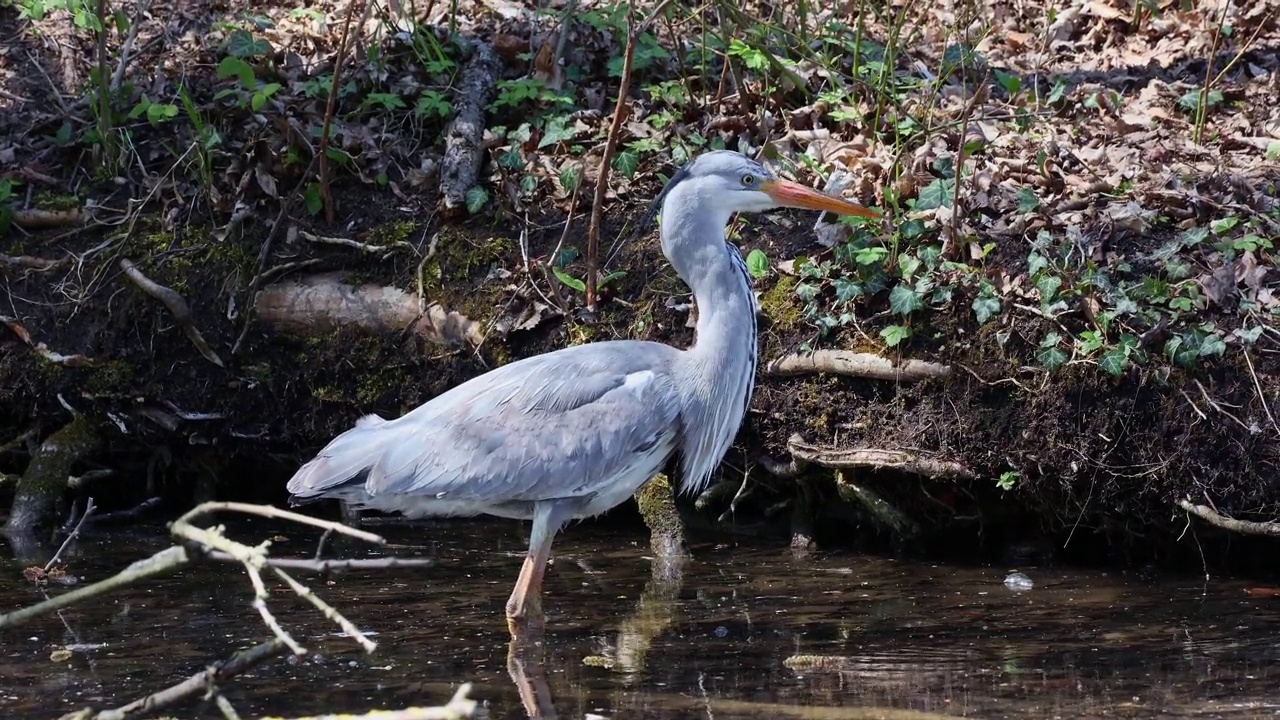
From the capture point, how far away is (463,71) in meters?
7.90

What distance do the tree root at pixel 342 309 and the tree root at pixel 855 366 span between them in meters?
1.71

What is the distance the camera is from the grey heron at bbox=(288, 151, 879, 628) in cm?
550

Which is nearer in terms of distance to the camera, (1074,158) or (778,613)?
(778,613)

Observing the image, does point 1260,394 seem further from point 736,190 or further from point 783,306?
point 736,190

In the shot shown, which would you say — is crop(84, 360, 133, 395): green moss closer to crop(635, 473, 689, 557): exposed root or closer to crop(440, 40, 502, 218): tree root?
crop(440, 40, 502, 218): tree root

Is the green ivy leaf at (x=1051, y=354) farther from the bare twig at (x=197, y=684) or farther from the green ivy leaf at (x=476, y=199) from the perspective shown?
the bare twig at (x=197, y=684)

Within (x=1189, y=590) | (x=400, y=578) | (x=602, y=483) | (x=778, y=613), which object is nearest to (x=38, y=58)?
(x=400, y=578)

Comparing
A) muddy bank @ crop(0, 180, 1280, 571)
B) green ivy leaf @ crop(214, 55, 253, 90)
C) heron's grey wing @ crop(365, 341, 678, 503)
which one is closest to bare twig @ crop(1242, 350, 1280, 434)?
muddy bank @ crop(0, 180, 1280, 571)

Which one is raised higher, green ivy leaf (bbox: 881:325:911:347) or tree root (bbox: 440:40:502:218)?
tree root (bbox: 440:40:502:218)

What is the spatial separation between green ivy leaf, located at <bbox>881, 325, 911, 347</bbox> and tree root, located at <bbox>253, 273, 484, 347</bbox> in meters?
2.18

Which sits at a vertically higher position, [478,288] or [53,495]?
[478,288]

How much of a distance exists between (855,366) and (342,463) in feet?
7.50

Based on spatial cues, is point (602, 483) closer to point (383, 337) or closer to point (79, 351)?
point (383, 337)

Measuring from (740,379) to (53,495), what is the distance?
3705mm
